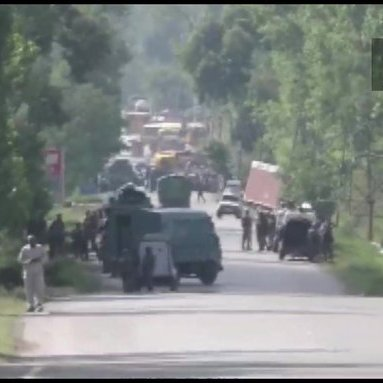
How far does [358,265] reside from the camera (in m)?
59.0

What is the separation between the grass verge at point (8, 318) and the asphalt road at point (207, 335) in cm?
27

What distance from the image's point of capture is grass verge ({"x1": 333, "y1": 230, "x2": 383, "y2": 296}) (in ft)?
170

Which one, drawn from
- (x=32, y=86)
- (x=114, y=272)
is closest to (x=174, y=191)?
(x=114, y=272)

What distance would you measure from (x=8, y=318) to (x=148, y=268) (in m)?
10.6

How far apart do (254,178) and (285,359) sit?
65787 millimetres

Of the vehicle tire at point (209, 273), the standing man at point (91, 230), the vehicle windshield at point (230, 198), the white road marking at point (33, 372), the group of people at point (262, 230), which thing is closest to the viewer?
the white road marking at point (33, 372)

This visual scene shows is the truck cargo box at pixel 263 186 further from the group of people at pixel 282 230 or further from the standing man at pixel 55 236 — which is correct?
the standing man at pixel 55 236

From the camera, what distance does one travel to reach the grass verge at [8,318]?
32.8 meters

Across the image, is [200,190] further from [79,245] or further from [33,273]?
[33,273]

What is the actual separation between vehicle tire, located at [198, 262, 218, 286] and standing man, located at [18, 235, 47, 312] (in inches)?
466

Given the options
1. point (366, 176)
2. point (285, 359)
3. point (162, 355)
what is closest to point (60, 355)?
point (162, 355)

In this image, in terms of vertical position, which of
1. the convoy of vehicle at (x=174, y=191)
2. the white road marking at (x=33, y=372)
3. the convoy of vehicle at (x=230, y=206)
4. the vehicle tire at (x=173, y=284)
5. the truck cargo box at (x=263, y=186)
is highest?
the white road marking at (x=33, y=372)

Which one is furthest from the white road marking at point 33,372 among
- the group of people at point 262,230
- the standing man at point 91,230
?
the group of people at point 262,230

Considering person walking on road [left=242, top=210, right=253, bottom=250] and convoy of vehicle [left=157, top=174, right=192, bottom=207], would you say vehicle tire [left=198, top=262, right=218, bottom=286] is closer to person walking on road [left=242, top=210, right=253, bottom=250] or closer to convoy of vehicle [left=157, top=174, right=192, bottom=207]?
person walking on road [left=242, top=210, right=253, bottom=250]
